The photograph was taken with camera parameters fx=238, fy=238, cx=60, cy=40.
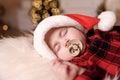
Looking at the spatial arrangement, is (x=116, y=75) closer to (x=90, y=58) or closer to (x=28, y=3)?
(x=90, y=58)

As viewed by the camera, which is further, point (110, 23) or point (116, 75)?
point (110, 23)

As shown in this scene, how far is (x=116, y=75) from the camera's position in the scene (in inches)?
27.3

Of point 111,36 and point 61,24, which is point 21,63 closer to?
point 61,24

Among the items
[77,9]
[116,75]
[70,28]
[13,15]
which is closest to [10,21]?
[13,15]

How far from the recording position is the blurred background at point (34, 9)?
4.01 feet

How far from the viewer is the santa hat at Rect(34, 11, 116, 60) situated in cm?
82

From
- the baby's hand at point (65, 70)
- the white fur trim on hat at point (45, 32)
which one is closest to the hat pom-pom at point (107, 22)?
the white fur trim on hat at point (45, 32)

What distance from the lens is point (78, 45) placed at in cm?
79

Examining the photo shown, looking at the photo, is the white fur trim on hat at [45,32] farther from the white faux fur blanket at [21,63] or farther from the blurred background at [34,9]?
the blurred background at [34,9]

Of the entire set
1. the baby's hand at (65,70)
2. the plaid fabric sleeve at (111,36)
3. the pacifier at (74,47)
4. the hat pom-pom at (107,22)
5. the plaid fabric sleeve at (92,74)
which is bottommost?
the plaid fabric sleeve at (92,74)

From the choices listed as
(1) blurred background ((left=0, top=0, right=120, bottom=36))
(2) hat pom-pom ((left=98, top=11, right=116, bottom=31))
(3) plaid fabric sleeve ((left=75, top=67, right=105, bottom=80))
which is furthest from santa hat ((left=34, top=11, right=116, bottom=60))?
(1) blurred background ((left=0, top=0, right=120, bottom=36))

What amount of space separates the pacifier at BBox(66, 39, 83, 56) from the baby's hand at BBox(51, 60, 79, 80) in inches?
2.7

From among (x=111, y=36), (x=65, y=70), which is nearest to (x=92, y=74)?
(x=65, y=70)

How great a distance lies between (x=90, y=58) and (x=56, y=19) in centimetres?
19
